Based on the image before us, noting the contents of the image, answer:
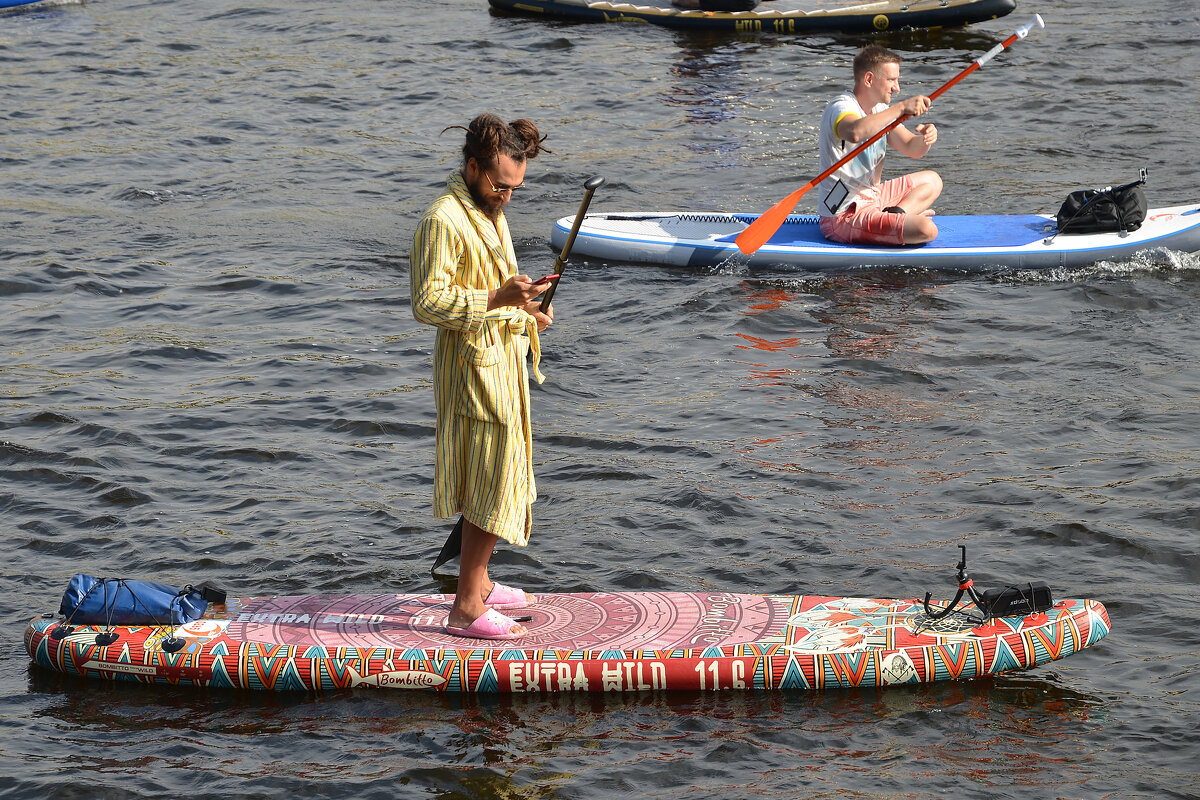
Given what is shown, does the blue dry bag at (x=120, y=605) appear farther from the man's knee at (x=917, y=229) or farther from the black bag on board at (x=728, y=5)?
the black bag on board at (x=728, y=5)

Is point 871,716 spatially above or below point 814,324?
below

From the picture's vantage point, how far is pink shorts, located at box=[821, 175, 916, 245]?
8586 millimetres

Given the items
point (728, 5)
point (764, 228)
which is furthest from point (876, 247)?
point (728, 5)

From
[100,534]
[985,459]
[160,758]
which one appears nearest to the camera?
[160,758]

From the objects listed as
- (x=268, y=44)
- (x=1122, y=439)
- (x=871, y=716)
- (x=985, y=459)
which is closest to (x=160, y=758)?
(x=871, y=716)

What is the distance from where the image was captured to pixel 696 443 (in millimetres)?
6551

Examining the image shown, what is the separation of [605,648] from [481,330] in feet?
3.85

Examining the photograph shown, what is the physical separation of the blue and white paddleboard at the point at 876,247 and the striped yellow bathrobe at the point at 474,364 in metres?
4.48

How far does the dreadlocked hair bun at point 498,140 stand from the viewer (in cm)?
399

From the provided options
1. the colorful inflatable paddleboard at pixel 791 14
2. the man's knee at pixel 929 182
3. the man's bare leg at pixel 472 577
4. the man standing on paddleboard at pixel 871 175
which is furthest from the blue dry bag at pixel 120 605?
the colorful inflatable paddleboard at pixel 791 14

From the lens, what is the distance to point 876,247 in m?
8.69

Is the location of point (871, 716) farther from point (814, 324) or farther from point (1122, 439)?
point (814, 324)

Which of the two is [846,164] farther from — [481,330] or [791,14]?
[791,14]

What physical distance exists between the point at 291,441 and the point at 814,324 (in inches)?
127
